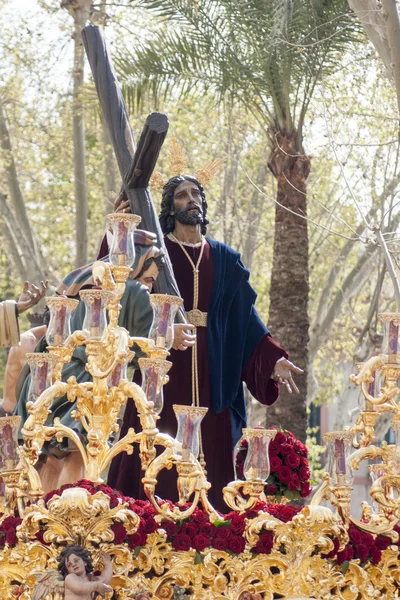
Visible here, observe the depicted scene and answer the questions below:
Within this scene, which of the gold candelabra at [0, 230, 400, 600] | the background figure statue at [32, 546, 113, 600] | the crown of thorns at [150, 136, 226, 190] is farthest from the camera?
the crown of thorns at [150, 136, 226, 190]

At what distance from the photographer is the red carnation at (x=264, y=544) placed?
25.3 feet

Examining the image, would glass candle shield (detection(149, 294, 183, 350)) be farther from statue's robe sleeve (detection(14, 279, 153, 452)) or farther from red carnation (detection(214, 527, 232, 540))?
statue's robe sleeve (detection(14, 279, 153, 452))

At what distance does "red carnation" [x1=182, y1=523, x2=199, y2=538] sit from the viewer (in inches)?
303

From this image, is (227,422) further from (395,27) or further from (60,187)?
(60,187)

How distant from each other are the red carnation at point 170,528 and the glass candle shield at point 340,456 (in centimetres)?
87

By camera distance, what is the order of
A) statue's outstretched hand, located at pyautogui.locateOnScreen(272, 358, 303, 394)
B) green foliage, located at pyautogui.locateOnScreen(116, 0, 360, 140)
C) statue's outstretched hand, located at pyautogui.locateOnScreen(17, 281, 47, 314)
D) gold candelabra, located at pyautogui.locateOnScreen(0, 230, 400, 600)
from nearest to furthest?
gold candelabra, located at pyautogui.locateOnScreen(0, 230, 400, 600) < statue's outstretched hand, located at pyautogui.locateOnScreen(17, 281, 47, 314) < statue's outstretched hand, located at pyautogui.locateOnScreen(272, 358, 303, 394) < green foliage, located at pyautogui.locateOnScreen(116, 0, 360, 140)

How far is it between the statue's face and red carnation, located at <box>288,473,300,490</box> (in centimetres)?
226

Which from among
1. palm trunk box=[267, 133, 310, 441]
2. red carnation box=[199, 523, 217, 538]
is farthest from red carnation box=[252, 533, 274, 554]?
palm trunk box=[267, 133, 310, 441]

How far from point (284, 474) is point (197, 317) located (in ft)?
5.74

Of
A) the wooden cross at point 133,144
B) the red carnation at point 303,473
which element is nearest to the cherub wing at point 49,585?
the red carnation at point 303,473

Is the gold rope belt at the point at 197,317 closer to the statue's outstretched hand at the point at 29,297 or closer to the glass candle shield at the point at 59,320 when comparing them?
the statue's outstretched hand at the point at 29,297

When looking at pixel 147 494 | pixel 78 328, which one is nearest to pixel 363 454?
pixel 147 494

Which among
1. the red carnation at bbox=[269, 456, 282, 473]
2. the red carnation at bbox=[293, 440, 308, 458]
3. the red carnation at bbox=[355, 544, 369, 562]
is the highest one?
the red carnation at bbox=[293, 440, 308, 458]

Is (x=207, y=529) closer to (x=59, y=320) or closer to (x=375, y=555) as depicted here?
(x=375, y=555)
